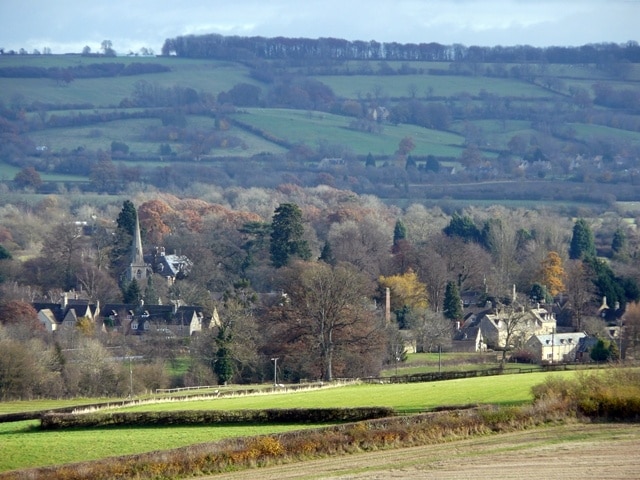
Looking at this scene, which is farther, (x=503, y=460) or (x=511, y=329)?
(x=511, y=329)

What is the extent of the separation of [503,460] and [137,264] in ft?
224

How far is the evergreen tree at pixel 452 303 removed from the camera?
81.6 meters

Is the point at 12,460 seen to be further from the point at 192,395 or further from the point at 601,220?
the point at 601,220

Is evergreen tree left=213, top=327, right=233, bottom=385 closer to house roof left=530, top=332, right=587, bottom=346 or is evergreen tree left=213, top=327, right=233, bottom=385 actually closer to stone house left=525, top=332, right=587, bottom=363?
stone house left=525, top=332, right=587, bottom=363

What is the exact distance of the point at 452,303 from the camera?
8219cm

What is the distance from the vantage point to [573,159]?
18662cm

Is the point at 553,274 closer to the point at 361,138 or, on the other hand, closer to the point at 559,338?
the point at 559,338

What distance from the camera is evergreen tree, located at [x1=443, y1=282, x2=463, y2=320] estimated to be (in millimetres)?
81562

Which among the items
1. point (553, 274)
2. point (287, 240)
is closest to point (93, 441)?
point (287, 240)

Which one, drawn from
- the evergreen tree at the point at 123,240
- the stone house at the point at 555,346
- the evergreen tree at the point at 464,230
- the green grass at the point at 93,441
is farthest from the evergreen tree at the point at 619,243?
the green grass at the point at 93,441

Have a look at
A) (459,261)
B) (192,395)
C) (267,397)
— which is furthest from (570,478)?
(459,261)

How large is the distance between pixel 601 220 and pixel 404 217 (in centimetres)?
1641

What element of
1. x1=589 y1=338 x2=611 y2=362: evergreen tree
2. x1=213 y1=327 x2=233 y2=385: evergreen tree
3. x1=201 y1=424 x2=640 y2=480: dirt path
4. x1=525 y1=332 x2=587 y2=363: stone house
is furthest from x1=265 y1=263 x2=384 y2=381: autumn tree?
x1=201 y1=424 x2=640 y2=480: dirt path

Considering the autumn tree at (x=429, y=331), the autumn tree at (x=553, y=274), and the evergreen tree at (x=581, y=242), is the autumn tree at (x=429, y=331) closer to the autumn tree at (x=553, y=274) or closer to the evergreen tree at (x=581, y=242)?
the autumn tree at (x=553, y=274)
